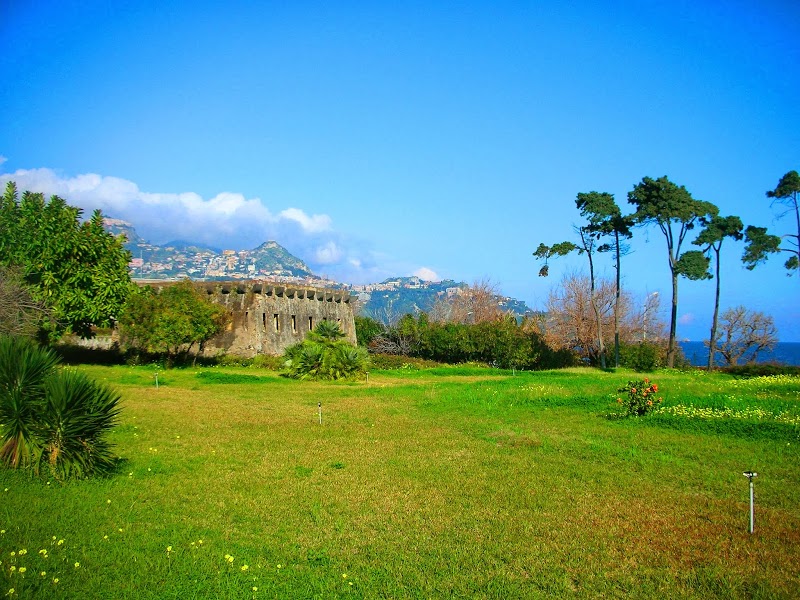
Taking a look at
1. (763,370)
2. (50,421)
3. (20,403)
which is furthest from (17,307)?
(763,370)

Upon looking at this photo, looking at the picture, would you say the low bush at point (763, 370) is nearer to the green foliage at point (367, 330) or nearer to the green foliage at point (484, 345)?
the green foliage at point (484, 345)

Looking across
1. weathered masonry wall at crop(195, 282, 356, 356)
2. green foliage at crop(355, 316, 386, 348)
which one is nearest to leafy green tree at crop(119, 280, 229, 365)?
weathered masonry wall at crop(195, 282, 356, 356)

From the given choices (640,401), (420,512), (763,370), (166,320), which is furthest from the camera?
(763,370)

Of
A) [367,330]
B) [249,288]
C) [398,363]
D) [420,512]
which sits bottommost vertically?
[420,512]

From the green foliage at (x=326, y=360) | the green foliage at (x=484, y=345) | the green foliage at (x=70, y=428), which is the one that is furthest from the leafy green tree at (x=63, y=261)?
the green foliage at (x=484, y=345)

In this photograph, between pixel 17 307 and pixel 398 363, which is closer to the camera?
pixel 17 307

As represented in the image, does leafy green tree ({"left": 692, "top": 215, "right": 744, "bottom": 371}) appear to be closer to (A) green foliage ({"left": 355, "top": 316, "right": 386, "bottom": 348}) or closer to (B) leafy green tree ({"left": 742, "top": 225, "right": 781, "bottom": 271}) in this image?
(B) leafy green tree ({"left": 742, "top": 225, "right": 781, "bottom": 271})

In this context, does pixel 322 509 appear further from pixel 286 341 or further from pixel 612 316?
pixel 612 316

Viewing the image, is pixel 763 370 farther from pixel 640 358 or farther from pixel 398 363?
pixel 398 363

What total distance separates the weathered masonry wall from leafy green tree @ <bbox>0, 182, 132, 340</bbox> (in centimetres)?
720

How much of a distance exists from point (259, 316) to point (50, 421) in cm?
2944

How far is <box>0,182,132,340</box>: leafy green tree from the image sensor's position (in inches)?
1086

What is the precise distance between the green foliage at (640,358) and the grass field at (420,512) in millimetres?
24139

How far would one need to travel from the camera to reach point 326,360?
83.8 feet
